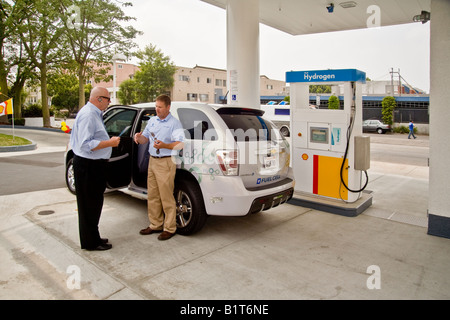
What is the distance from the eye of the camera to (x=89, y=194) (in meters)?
3.97

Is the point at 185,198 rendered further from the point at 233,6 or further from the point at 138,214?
the point at 233,6

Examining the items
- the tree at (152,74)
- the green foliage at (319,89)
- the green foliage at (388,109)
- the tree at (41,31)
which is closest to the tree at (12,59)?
the tree at (41,31)

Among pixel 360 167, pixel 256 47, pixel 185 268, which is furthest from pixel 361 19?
pixel 185 268

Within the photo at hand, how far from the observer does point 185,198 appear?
4621 millimetres

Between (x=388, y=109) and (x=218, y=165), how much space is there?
128ft

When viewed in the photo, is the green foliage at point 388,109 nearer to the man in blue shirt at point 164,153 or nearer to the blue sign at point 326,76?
the blue sign at point 326,76

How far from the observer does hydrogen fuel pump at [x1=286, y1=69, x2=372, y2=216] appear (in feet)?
18.7

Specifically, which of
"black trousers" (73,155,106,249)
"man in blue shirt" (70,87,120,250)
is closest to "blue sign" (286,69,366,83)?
"man in blue shirt" (70,87,120,250)

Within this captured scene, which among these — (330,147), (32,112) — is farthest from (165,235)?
(32,112)

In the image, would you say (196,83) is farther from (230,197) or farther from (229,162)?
(230,197)

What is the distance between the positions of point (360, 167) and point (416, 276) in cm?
243

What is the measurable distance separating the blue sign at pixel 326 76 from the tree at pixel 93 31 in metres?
22.7

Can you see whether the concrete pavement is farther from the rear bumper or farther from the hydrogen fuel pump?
the rear bumper

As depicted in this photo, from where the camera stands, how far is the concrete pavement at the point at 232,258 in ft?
10.6
